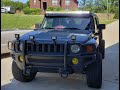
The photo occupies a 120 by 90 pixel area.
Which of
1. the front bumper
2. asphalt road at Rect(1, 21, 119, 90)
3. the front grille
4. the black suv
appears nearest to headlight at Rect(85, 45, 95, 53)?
the black suv

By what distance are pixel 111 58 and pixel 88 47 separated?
4.94 metres

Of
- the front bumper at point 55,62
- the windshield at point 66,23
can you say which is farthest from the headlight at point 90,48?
the windshield at point 66,23

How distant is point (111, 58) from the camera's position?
10.8 metres

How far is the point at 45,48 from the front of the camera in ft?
20.1

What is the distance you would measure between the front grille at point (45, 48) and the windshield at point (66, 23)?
1.44 metres

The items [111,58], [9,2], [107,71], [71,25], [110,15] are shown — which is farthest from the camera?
[9,2]

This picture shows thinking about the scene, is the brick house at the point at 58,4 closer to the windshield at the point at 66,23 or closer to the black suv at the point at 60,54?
the windshield at the point at 66,23

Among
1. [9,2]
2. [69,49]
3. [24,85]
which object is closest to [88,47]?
[69,49]

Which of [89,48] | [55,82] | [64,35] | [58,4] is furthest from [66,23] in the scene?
[58,4]

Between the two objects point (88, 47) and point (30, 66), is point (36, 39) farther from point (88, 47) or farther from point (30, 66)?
point (88, 47)

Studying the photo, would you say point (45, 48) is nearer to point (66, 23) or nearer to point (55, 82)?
point (55, 82)

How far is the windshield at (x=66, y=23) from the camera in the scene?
7.40 meters

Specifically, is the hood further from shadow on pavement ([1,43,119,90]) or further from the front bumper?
shadow on pavement ([1,43,119,90])

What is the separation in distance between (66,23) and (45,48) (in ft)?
5.29
